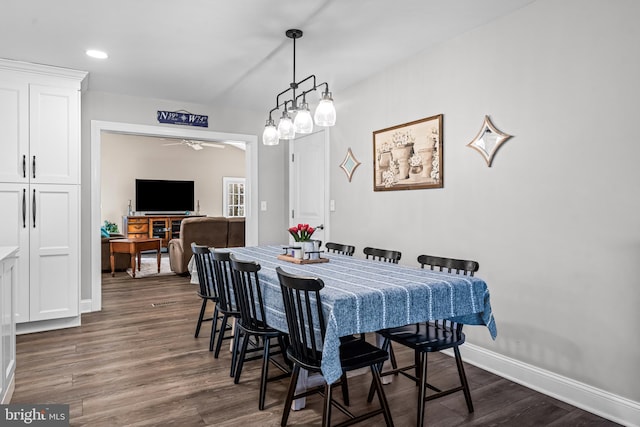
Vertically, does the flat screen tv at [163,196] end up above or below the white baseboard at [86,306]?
A: above

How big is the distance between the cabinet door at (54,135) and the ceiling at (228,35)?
324mm

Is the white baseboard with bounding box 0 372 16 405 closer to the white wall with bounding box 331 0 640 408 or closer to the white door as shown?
the white wall with bounding box 331 0 640 408

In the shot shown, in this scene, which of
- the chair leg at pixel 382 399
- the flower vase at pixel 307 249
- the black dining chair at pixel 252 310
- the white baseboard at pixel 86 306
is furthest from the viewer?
the white baseboard at pixel 86 306

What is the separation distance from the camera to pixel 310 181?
17.2 ft

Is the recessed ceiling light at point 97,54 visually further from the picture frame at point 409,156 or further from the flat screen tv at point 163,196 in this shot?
the flat screen tv at point 163,196

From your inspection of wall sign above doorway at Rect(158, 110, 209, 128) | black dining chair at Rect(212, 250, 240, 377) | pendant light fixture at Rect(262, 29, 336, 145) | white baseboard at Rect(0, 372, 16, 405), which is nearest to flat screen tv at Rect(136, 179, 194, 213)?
wall sign above doorway at Rect(158, 110, 209, 128)

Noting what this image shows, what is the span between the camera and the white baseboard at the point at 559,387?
7.23ft

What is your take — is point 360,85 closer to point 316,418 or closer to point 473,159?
point 473,159

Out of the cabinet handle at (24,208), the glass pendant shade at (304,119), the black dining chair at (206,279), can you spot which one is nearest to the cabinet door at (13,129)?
the cabinet handle at (24,208)

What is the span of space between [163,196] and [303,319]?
9.35m

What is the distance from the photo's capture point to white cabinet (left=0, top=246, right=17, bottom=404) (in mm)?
2111

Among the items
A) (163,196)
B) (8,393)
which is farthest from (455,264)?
(163,196)

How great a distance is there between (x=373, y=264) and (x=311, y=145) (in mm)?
2712

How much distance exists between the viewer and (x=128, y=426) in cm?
216
